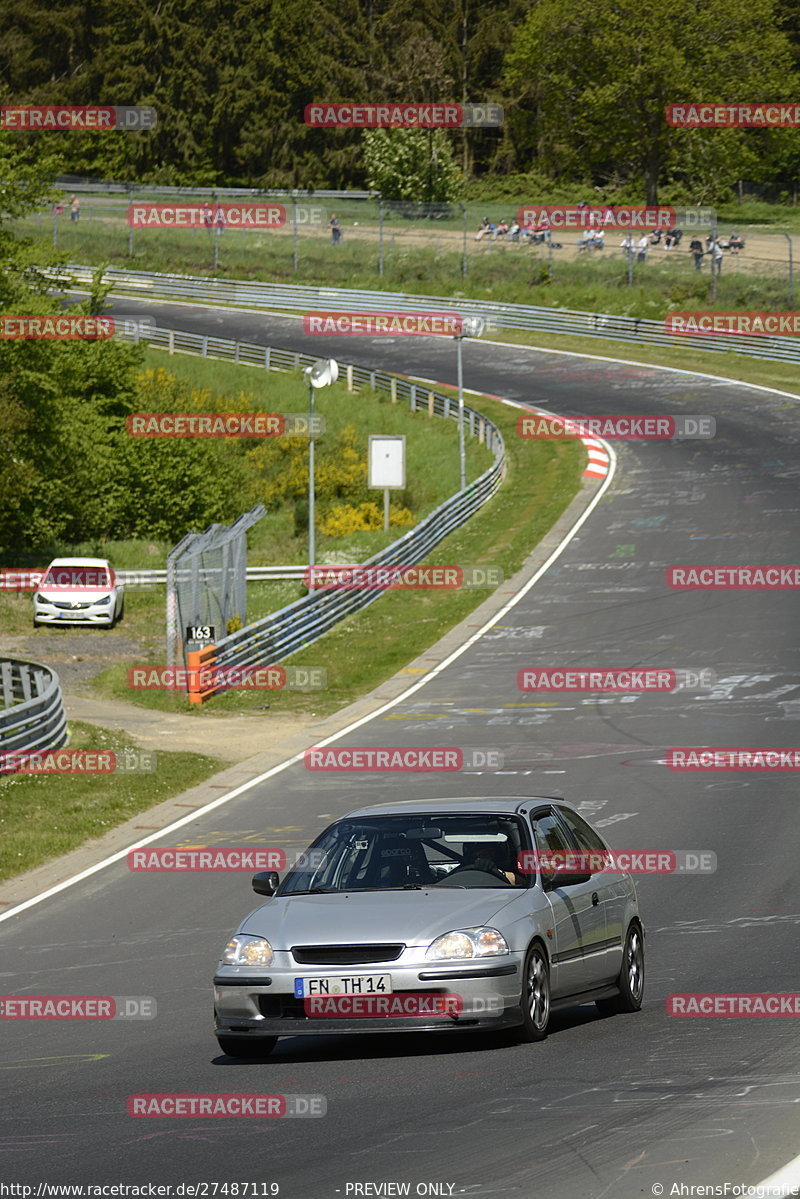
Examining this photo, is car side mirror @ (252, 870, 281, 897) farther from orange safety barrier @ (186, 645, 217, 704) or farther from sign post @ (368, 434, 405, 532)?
sign post @ (368, 434, 405, 532)

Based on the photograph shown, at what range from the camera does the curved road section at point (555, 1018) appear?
7469 millimetres

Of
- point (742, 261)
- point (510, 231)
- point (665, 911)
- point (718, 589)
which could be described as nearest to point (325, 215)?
point (510, 231)

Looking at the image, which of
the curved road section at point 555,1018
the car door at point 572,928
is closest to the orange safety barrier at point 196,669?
the curved road section at point 555,1018

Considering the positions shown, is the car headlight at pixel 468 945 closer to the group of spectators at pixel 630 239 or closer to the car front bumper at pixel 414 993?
the car front bumper at pixel 414 993

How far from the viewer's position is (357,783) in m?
23.8

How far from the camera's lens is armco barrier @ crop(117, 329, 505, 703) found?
113 feet

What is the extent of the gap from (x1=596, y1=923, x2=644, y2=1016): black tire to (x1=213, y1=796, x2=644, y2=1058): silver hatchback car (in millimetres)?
11

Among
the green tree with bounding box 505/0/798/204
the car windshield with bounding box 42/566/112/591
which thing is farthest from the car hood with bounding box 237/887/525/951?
the green tree with bounding box 505/0/798/204

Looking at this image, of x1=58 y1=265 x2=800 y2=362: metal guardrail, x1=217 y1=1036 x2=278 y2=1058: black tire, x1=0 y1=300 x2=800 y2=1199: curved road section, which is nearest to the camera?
x1=0 y1=300 x2=800 y2=1199: curved road section

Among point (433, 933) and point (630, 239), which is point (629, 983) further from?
point (630, 239)

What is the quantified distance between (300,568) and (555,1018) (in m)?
35.8

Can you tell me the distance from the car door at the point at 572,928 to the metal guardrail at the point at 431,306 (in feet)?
201

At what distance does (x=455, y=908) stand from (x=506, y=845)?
0.90m

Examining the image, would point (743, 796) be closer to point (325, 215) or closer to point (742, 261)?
point (742, 261)
